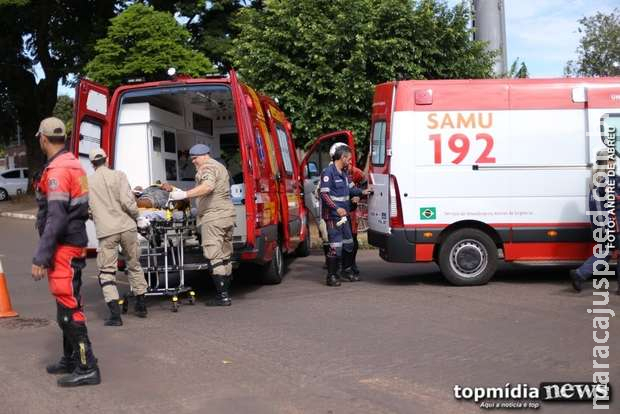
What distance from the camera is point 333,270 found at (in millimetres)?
9781

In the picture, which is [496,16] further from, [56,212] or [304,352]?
[56,212]

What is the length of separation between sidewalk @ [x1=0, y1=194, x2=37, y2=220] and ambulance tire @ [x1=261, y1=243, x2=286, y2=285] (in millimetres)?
17676

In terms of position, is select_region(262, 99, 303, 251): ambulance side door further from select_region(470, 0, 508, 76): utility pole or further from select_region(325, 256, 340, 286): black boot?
select_region(470, 0, 508, 76): utility pole

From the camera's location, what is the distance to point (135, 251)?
304 inches

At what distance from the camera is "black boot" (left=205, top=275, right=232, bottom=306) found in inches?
328

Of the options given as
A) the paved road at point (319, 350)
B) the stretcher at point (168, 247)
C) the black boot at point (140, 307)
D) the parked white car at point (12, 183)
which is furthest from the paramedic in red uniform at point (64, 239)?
the parked white car at point (12, 183)

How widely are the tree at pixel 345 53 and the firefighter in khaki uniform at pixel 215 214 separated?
722cm

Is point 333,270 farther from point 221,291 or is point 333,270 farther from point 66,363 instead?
point 66,363

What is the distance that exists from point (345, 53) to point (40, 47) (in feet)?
57.1

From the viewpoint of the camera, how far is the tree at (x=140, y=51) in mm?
19000

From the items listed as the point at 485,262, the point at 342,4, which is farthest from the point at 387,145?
the point at 342,4

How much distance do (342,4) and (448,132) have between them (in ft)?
23.0

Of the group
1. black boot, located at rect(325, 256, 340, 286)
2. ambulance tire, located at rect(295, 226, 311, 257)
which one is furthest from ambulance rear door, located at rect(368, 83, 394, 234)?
ambulance tire, located at rect(295, 226, 311, 257)

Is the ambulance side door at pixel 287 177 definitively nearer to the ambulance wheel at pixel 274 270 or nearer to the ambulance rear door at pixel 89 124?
the ambulance wheel at pixel 274 270
